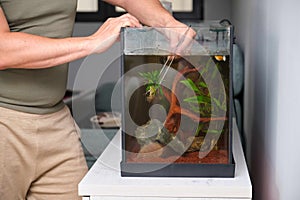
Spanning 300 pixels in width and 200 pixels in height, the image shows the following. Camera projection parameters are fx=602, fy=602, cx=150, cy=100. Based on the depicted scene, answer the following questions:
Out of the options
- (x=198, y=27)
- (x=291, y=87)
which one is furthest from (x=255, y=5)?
(x=291, y=87)

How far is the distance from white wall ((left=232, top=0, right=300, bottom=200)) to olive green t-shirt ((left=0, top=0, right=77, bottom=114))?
0.57m

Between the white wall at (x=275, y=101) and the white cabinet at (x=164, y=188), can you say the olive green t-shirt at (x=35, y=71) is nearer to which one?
the white cabinet at (x=164, y=188)

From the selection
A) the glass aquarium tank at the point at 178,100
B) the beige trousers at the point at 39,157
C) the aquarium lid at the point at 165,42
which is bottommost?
the beige trousers at the point at 39,157

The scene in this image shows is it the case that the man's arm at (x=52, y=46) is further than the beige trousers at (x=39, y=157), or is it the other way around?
the beige trousers at (x=39, y=157)

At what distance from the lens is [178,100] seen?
4.59 feet

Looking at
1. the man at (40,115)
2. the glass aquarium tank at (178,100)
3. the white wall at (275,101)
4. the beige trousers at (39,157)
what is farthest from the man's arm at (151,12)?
the beige trousers at (39,157)

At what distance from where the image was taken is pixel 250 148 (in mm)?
2260

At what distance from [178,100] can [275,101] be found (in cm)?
29

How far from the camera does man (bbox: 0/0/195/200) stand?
1.61 metres

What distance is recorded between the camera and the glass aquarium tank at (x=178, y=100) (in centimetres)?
139

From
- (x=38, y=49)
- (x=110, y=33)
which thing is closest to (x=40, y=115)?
(x=38, y=49)

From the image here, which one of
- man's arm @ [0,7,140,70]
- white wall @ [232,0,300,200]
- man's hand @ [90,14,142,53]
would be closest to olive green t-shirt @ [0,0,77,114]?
man's arm @ [0,7,140,70]

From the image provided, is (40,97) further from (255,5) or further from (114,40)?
(255,5)

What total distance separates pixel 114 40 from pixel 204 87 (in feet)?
0.78
